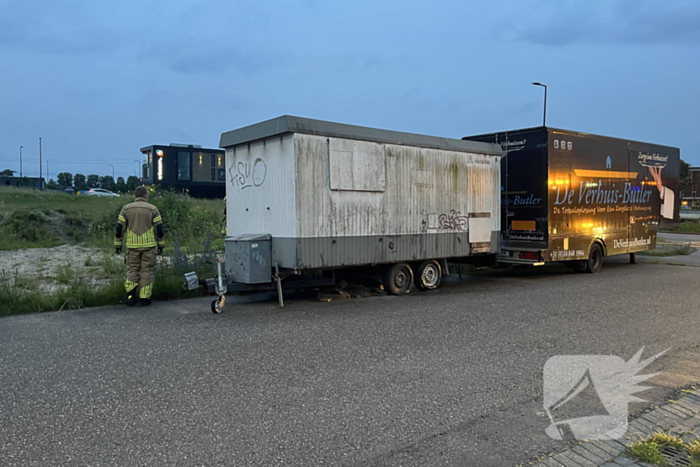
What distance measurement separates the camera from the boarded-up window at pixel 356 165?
31.8 feet

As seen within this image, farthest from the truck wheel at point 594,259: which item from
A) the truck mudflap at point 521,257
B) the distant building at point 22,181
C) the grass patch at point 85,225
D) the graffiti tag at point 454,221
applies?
the distant building at point 22,181

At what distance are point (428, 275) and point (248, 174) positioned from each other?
13.5 ft

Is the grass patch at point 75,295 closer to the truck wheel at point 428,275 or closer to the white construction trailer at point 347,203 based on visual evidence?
the white construction trailer at point 347,203

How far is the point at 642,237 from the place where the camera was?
53.9 feet

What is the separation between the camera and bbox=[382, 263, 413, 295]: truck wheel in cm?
1082

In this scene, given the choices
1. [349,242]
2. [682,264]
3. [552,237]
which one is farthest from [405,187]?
[682,264]

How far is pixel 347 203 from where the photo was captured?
Answer: 9.91 meters

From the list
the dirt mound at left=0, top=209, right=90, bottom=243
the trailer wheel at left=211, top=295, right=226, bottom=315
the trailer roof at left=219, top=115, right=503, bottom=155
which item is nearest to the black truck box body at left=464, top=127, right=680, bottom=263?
the trailer roof at left=219, top=115, right=503, bottom=155

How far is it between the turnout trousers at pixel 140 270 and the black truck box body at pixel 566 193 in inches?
319

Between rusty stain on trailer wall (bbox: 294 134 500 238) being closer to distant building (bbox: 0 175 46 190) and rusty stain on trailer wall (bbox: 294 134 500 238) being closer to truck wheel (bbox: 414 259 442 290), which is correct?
truck wheel (bbox: 414 259 442 290)

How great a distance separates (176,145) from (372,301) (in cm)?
3280

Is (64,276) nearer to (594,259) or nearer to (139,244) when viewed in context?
(139,244)

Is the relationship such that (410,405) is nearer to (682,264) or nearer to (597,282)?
(597,282)

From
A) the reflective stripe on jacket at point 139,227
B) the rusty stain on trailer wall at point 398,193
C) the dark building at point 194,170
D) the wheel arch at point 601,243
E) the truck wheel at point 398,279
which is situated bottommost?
the truck wheel at point 398,279
